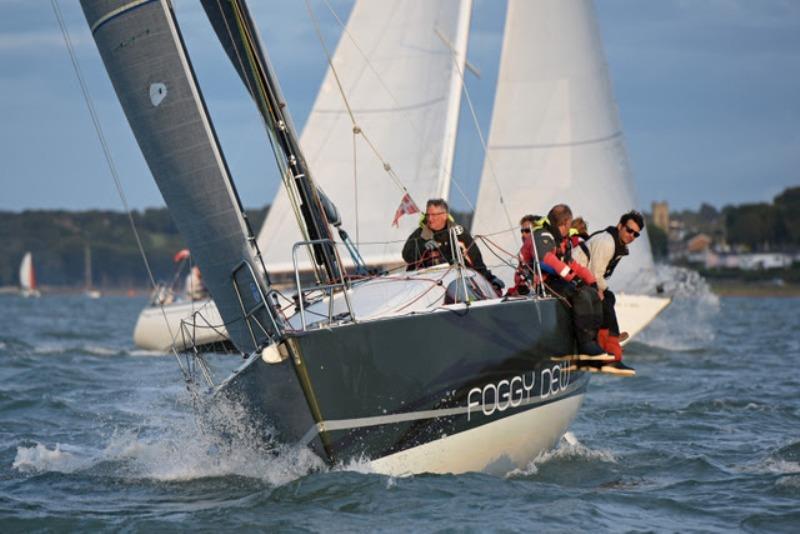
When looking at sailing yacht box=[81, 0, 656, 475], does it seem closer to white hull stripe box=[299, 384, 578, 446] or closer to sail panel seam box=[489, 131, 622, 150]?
white hull stripe box=[299, 384, 578, 446]

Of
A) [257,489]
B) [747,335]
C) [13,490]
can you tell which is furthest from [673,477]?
[747,335]

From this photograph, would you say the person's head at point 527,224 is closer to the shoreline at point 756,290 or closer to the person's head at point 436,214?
the person's head at point 436,214

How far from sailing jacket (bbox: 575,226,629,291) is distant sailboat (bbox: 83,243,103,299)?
395ft

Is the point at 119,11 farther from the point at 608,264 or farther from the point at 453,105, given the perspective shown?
the point at 453,105

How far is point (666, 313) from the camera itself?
27422mm

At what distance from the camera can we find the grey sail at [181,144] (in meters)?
7.03

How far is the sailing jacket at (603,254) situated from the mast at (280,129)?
153cm

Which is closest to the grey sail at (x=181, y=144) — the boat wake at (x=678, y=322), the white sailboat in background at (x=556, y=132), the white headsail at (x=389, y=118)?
the white sailboat in background at (x=556, y=132)

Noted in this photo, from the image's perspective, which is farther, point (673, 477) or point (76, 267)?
point (76, 267)

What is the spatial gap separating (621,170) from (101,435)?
10.2 meters

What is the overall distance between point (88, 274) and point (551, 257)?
410 ft

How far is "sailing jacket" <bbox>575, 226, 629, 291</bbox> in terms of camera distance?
8.02 meters

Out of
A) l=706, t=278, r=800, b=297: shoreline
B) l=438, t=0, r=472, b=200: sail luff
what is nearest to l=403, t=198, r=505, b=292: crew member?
l=438, t=0, r=472, b=200: sail luff

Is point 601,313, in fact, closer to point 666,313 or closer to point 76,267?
point 666,313
